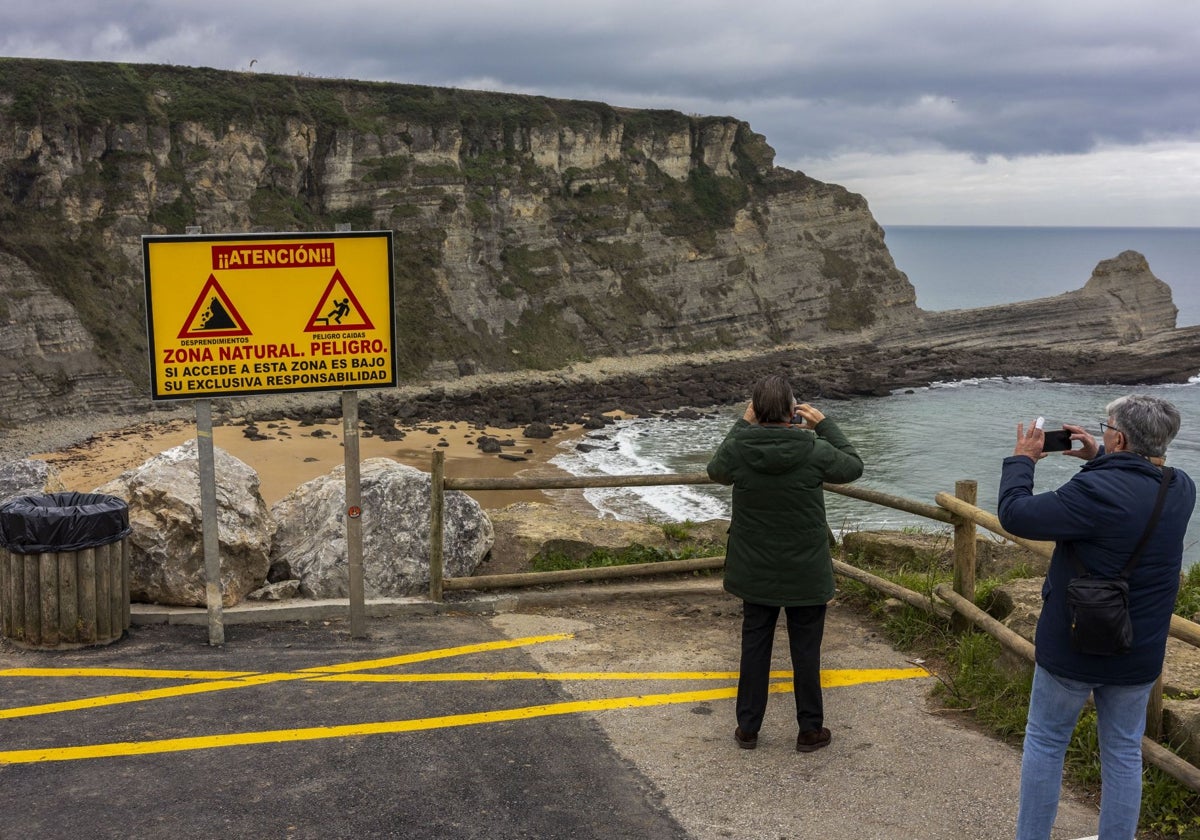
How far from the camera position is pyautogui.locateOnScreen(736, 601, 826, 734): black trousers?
548cm

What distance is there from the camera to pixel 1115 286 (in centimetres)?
6825

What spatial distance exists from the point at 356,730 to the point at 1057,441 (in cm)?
366

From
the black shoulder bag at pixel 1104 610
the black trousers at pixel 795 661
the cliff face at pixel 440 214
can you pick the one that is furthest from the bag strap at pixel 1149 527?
the cliff face at pixel 440 214

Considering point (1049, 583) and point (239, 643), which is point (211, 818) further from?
point (1049, 583)

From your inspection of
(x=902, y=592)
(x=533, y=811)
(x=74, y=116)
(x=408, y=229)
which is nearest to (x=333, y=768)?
(x=533, y=811)

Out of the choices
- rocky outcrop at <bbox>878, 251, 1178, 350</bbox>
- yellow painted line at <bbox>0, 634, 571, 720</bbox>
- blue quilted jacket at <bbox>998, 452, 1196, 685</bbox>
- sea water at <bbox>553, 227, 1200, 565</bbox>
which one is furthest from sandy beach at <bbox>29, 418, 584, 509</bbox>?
rocky outcrop at <bbox>878, 251, 1178, 350</bbox>

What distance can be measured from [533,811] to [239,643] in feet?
10.5

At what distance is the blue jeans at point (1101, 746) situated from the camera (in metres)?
4.16

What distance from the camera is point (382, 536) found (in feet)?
29.0

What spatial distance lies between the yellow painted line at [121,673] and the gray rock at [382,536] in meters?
1.94

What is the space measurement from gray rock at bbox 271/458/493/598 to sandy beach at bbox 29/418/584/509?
57.6 feet

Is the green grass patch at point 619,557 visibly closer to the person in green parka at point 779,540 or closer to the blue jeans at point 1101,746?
the person in green parka at point 779,540

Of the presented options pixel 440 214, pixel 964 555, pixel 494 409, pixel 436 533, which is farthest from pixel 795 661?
pixel 440 214

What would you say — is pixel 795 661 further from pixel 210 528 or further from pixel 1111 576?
pixel 210 528
